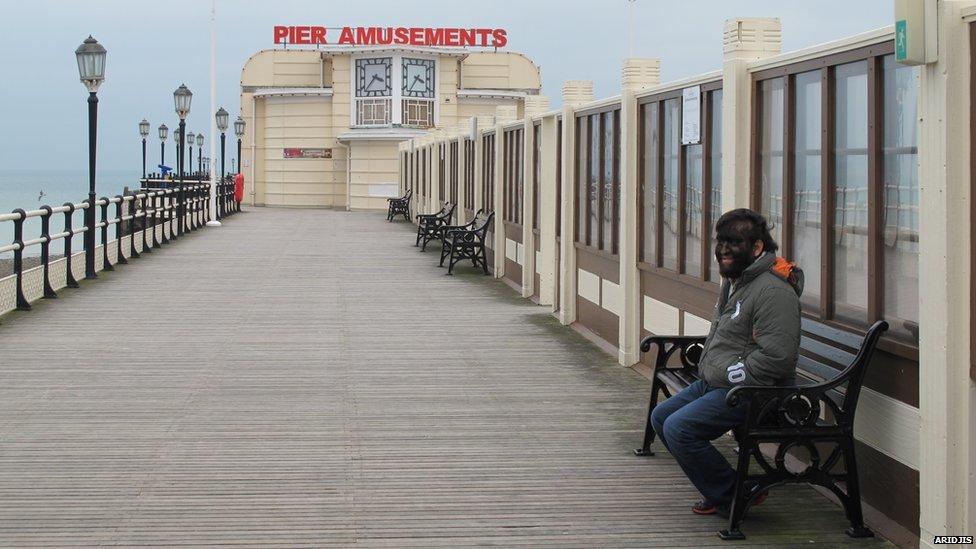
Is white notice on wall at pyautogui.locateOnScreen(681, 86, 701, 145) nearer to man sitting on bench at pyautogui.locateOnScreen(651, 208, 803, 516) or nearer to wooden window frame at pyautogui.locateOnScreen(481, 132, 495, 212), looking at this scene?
man sitting on bench at pyautogui.locateOnScreen(651, 208, 803, 516)

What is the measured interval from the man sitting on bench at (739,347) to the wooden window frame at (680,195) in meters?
2.39

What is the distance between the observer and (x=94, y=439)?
7137mm

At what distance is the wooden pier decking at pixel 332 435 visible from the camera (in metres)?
5.50

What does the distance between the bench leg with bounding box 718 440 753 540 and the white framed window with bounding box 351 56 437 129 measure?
45088 millimetres

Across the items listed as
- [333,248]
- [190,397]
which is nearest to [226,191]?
[333,248]

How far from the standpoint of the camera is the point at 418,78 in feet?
165

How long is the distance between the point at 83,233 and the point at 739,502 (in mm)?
13231

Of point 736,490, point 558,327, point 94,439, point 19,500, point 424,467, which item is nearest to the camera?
point 736,490

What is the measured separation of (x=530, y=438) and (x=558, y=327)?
16.9 feet

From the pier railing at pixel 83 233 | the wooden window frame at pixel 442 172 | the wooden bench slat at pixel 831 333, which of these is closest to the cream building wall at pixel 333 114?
the pier railing at pixel 83 233

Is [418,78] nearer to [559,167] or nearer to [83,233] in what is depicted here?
[83,233]

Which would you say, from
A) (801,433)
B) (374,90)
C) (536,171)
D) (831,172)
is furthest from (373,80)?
(801,433)

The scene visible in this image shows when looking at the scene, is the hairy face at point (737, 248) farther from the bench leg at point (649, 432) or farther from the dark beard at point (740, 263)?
the bench leg at point (649, 432)

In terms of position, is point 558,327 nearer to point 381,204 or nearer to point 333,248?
point 333,248
